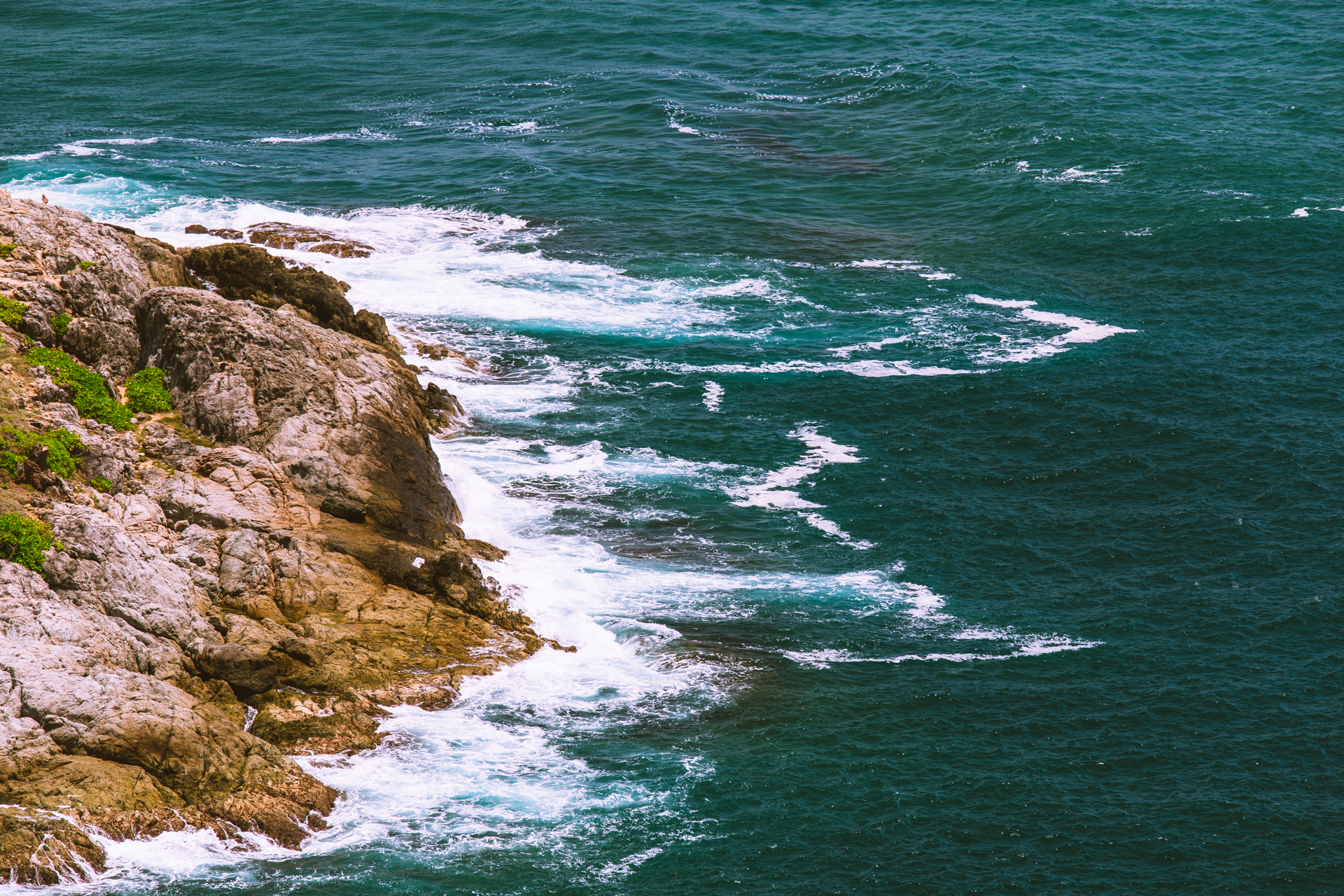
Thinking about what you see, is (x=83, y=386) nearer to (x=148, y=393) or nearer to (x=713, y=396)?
(x=148, y=393)

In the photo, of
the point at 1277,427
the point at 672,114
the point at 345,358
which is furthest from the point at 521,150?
the point at 1277,427

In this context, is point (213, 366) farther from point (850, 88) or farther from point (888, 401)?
point (850, 88)

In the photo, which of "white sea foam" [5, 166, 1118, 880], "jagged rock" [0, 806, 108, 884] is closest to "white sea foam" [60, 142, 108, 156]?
"white sea foam" [5, 166, 1118, 880]

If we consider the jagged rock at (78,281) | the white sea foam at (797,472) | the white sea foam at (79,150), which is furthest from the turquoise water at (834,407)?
the jagged rock at (78,281)

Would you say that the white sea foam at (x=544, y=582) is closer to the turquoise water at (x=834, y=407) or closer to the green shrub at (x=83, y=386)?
the turquoise water at (x=834, y=407)

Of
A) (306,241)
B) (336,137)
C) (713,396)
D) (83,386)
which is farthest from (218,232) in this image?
(83,386)

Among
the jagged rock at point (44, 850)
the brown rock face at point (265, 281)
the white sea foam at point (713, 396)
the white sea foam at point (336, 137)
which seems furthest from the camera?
the white sea foam at point (336, 137)
